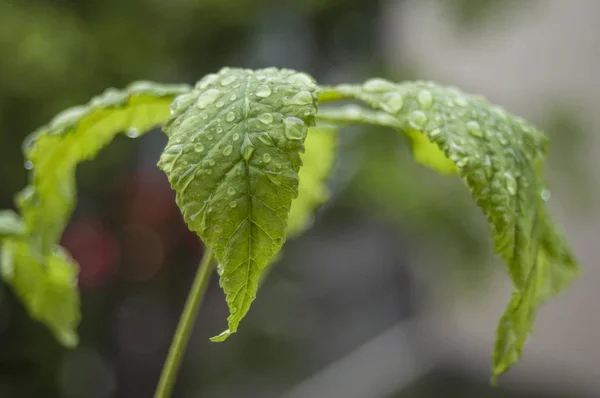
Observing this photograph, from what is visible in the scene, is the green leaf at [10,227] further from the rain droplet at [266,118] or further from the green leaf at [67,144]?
the rain droplet at [266,118]

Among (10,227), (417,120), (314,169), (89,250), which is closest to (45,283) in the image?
(10,227)

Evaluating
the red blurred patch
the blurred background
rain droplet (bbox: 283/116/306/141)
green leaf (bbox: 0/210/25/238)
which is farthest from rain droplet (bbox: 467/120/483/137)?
the red blurred patch

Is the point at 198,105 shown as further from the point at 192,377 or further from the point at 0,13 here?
the point at 192,377

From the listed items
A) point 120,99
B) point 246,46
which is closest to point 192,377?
point 246,46

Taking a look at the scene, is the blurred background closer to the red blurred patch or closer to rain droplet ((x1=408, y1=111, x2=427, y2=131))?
the red blurred patch

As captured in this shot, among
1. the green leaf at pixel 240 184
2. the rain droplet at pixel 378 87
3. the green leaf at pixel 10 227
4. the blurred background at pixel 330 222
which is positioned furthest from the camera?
the blurred background at pixel 330 222

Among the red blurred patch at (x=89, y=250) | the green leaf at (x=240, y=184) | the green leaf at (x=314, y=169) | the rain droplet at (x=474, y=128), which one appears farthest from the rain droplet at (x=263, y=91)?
the red blurred patch at (x=89, y=250)
